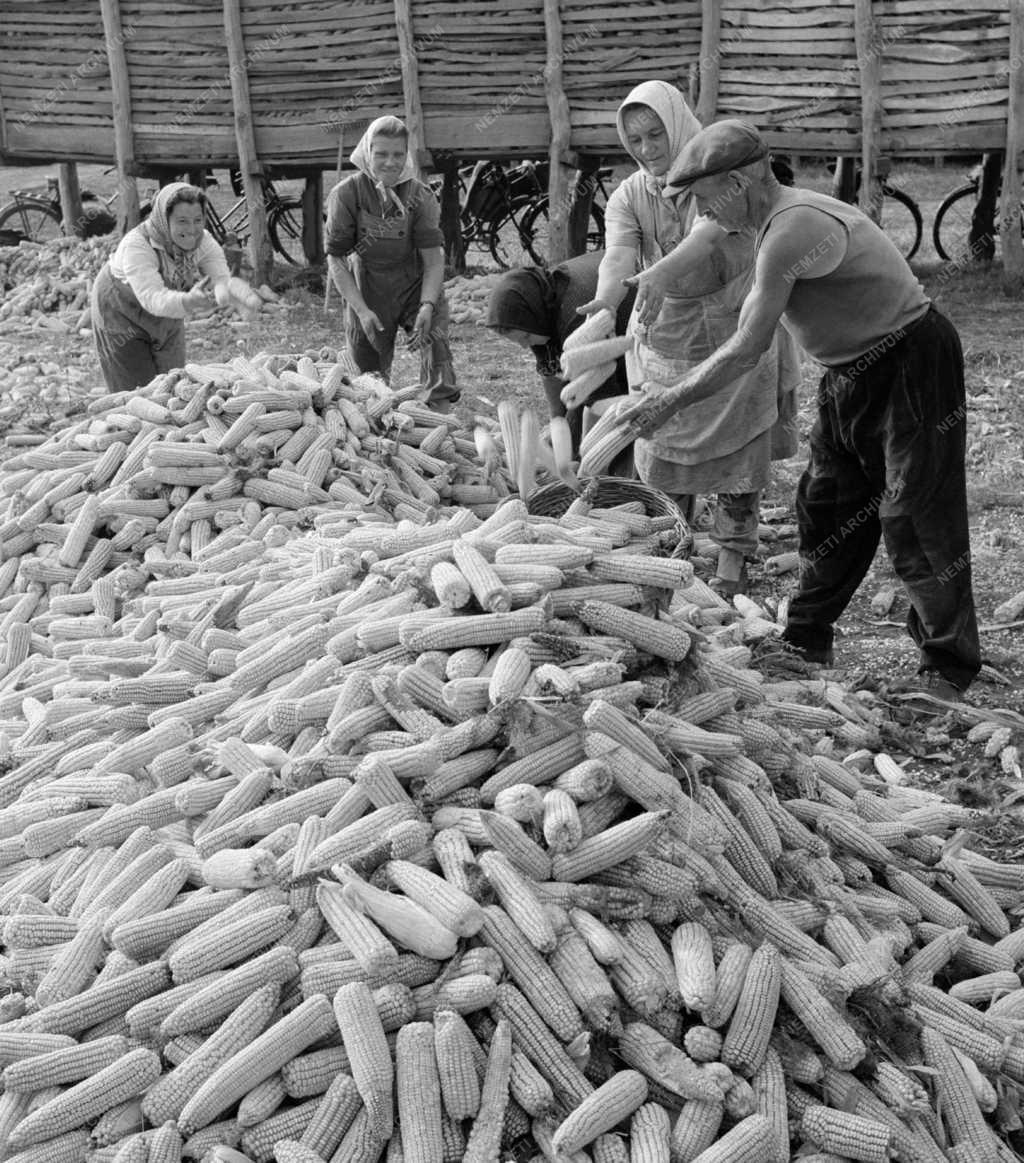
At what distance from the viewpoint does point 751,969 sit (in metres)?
3.23

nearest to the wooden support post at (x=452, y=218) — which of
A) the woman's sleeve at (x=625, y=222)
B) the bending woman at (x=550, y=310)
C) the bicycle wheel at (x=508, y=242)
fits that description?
the bicycle wheel at (x=508, y=242)

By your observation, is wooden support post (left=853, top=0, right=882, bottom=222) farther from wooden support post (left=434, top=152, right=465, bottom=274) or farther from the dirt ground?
wooden support post (left=434, top=152, right=465, bottom=274)

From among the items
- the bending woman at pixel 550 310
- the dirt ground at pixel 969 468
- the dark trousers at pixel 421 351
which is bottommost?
the dirt ground at pixel 969 468

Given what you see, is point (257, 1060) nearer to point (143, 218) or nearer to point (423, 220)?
point (423, 220)

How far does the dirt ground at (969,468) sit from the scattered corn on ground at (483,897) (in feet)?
2.08

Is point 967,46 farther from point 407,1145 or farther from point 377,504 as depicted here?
point 407,1145

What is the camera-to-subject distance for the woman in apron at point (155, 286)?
23.4ft

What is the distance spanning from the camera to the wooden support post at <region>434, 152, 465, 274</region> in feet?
48.8

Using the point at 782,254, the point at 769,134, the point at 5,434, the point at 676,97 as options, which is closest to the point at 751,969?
the point at 782,254

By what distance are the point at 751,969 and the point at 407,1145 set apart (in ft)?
3.06

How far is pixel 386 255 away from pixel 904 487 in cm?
432

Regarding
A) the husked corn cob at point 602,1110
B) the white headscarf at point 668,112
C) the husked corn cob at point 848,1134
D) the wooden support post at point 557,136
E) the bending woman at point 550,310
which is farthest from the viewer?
the wooden support post at point 557,136

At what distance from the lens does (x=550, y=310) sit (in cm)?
650

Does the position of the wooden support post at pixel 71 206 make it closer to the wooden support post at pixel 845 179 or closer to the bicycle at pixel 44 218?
the bicycle at pixel 44 218
